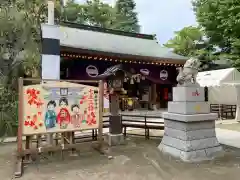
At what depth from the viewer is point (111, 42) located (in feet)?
54.2

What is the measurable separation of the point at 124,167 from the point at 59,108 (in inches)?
79.1

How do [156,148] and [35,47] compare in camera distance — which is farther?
[35,47]

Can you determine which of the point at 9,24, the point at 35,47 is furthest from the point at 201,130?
the point at 9,24

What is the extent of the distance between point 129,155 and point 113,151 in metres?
0.55

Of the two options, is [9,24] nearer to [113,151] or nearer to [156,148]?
[113,151]

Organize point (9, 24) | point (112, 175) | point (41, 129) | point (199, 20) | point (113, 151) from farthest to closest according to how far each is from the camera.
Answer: point (199, 20) → point (9, 24) → point (113, 151) → point (41, 129) → point (112, 175)

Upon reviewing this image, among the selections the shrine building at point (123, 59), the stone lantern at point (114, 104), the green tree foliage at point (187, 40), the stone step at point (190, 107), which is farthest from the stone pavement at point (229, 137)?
the green tree foliage at point (187, 40)

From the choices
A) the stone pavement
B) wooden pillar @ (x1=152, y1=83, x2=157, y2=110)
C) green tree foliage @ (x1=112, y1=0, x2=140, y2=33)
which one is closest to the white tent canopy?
wooden pillar @ (x1=152, y1=83, x2=157, y2=110)

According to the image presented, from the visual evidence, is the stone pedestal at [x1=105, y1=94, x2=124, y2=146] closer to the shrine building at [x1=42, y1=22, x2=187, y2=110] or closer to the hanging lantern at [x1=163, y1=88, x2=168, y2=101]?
the shrine building at [x1=42, y1=22, x2=187, y2=110]

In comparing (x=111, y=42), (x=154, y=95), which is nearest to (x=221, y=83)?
(x=154, y=95)

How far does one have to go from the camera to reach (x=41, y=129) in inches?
199

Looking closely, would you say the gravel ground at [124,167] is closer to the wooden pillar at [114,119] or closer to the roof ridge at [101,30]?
the wooden pillar at [114,119]

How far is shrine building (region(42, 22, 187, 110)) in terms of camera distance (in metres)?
13.6

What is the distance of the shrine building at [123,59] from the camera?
13.6 metres
